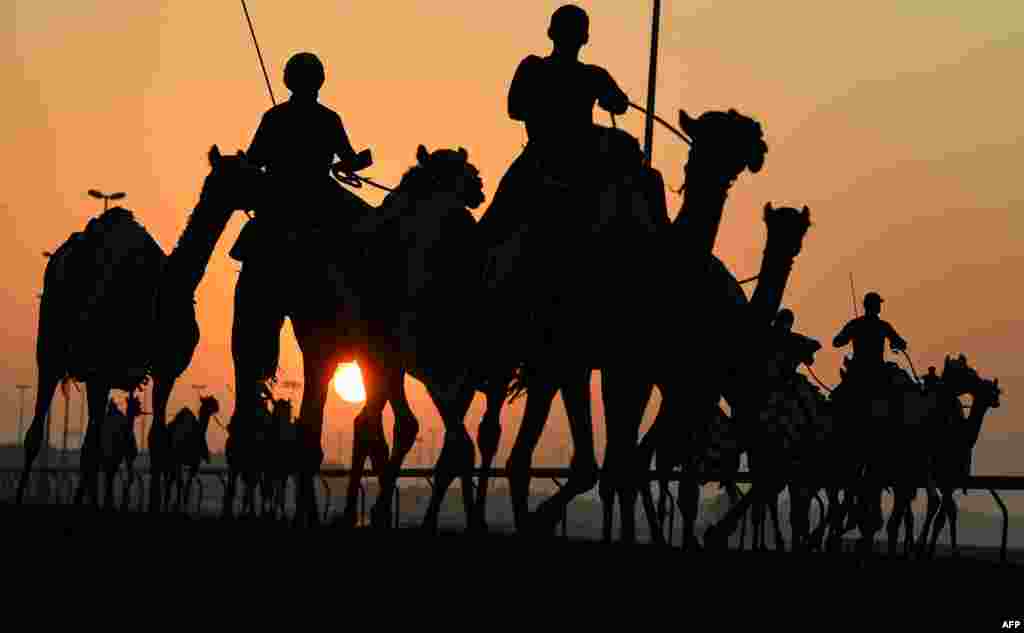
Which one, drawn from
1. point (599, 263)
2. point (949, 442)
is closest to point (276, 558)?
point (599, 263)

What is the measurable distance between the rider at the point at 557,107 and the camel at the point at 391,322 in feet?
5.11

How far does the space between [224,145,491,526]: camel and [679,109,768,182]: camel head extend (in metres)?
2.30

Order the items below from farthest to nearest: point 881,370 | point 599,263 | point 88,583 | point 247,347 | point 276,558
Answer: point 881,370, point 247,347, point 599,263, point 276,558, point 88,583

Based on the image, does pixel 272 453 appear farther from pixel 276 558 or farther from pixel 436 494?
pixel 276 558

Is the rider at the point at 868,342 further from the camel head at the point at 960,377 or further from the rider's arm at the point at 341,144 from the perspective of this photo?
the rider's arm at the point at 341,144

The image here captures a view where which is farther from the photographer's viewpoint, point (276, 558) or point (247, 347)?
point (247, 347)

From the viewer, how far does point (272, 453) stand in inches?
1624

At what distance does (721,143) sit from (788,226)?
7.63ft

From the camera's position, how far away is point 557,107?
14117 millimetres

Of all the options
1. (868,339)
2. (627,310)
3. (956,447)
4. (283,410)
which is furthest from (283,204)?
(283,410)

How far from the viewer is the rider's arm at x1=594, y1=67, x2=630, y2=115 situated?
1434 cm

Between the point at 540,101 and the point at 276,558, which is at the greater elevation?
the point at 540,101

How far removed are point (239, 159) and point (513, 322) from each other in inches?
142

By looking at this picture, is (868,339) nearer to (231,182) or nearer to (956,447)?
(956,447)
